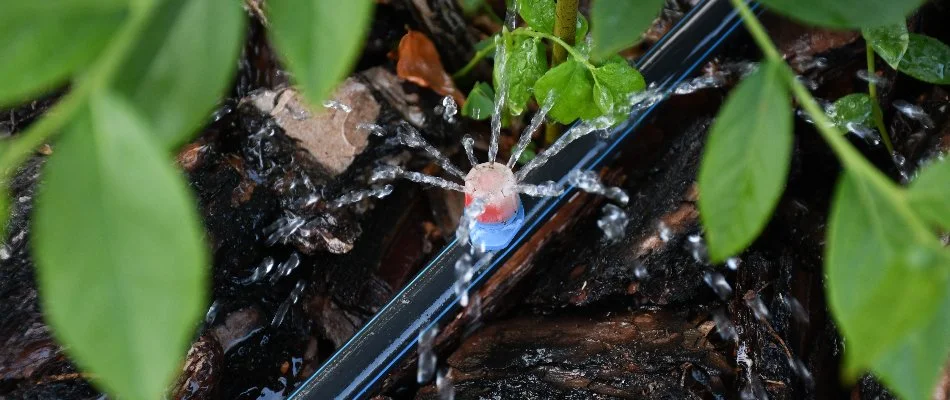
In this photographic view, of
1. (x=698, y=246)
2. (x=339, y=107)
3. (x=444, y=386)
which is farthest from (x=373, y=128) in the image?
(x=698, y=246)

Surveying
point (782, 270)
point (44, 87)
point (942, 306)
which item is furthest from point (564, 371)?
point (44, 87)

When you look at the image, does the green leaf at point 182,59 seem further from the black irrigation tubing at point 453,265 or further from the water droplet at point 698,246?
the water droplet at point 698,246

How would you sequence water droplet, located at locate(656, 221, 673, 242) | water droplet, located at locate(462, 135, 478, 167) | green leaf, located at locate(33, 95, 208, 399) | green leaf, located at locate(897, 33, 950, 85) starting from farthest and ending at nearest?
water droplet, located at locate(462, 135, 478, 167)
water droplet, located at locate(656, 221, 673, 242)
green leaf, located at locate(897, 33, 950, 85)
green leaf, located at locate(33, 95, 208, 399)

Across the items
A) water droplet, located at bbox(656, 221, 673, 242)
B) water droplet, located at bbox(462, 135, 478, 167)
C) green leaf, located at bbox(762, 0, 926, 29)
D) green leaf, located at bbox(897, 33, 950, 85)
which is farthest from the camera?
water droplet, located at bbox(462, 135, 478, 167)

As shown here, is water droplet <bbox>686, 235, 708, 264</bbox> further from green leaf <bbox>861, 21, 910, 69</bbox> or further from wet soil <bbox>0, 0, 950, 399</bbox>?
green leaf <bbox>861, 21, 910, 69</bbox>

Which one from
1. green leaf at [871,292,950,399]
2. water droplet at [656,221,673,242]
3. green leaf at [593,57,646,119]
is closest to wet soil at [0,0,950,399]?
water droplet at [656,221,673,242]

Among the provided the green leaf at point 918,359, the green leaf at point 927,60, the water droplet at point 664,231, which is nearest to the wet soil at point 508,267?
the water droplet at point 664,231

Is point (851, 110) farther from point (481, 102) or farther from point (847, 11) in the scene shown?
point (847, 11)

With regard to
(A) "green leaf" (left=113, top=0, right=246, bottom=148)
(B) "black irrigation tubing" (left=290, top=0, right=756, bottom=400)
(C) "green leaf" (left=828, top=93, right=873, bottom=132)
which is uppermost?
(A) "green leaf" (left=113, top=0, right=246, bottom=148)
